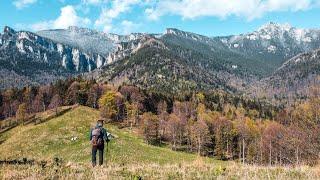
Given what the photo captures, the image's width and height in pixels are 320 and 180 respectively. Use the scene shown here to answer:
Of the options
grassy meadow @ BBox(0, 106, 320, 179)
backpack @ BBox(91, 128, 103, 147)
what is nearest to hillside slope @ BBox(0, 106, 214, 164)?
grassy meadow @ BBox(0, 106, 320, 179)

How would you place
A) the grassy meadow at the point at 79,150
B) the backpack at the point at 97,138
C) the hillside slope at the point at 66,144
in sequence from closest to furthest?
the grassy meadow at the point at 79,150 → the backpack at the point at 97,138 → the hillside slope at the point at 66,144

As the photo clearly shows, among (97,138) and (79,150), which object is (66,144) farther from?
(97,138)

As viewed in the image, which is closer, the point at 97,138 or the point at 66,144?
the point at 97,138

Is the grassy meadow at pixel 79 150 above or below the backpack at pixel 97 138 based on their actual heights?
below

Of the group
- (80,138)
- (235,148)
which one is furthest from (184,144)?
(80,138)

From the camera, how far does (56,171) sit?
19812 millimetres

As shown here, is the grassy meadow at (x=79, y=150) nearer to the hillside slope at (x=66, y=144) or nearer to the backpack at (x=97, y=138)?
the hillside slope at (x=66, y=144)

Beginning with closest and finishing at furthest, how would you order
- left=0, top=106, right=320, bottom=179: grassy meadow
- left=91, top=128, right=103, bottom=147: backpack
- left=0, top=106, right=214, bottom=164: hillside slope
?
left=0, top=106, right=320, bottom=179: grassy meadow
left=91, top=128, right=103, bottom=147: backpack
left=0, top=106, right=214, bottom=164: hillside slope

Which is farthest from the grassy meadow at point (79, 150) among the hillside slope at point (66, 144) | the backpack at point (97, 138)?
the backpack at point (97, 138)

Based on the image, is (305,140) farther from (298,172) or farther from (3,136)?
(3,136)

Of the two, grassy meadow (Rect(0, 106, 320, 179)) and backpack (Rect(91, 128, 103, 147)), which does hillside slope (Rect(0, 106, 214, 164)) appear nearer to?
grassy meadow (Rect(0, 106, 320, 179))

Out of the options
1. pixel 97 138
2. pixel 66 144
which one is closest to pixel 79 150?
pixel 66 144

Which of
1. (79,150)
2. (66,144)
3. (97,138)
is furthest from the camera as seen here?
(66,144)

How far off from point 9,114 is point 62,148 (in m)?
104
